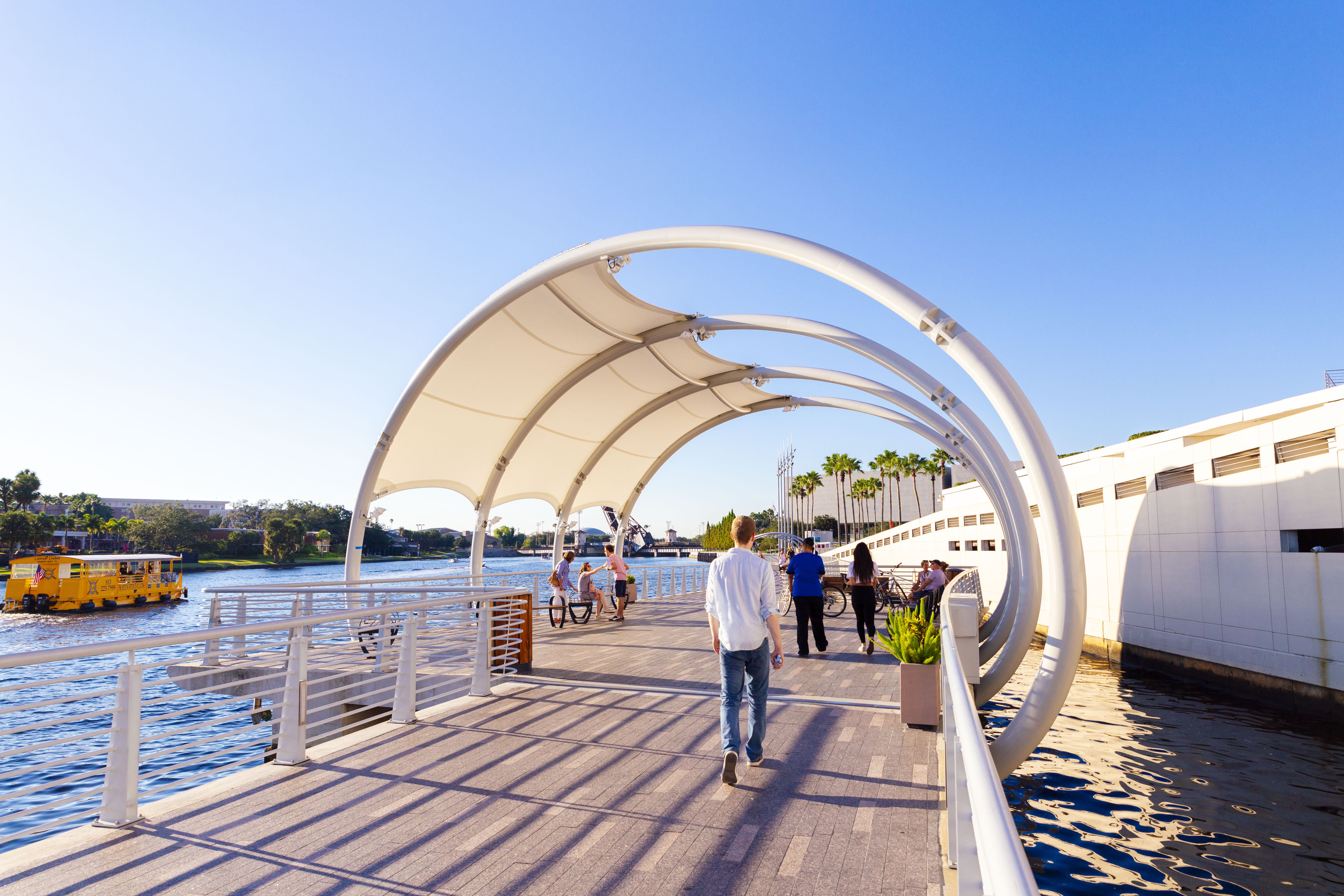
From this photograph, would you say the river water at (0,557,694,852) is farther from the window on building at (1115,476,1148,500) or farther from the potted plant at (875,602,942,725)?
the window on building at (1115,476,1148,500)

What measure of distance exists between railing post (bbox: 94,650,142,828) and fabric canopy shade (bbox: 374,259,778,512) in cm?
876

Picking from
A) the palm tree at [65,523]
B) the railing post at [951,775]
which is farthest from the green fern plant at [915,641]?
the palm tree at [65,523]

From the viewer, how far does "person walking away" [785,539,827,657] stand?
34.0ft

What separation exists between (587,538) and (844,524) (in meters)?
90.1

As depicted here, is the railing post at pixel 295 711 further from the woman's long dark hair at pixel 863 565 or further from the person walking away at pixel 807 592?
the woman's long dark hair at pixel 863 565

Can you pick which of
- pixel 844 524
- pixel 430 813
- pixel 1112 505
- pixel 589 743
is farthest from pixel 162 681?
pixel 844 524

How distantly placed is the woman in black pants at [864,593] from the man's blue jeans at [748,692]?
5.40 metres

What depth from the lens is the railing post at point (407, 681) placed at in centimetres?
707

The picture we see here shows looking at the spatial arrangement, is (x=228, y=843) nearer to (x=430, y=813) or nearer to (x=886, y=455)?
(x=430, y=813)

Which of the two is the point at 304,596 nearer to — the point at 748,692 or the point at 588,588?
the point at 588,588

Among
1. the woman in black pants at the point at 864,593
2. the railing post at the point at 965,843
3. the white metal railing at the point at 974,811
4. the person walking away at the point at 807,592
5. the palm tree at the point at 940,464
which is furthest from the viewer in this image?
the palm tree at the point at 940,464

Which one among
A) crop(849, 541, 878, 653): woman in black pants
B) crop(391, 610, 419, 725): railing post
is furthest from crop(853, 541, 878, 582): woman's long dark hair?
crop(391, 610, 419, 725): railing post

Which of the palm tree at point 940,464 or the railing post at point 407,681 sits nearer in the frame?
the railing post at point 407,681

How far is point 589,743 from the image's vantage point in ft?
20.8
